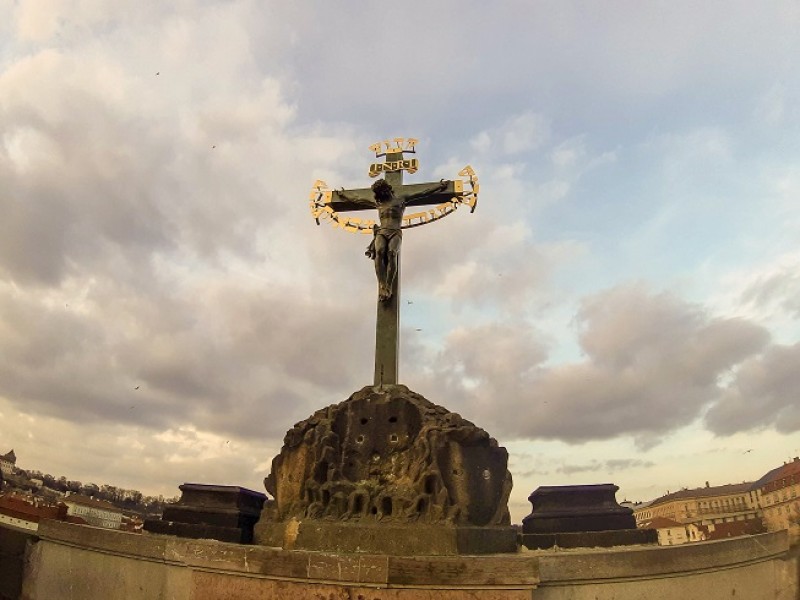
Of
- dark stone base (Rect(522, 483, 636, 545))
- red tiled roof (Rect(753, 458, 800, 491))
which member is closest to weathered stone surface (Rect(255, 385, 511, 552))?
dark stone base (Rect(522, 483, 636, 545))

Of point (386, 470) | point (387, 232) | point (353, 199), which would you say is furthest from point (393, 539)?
point (353, 199)

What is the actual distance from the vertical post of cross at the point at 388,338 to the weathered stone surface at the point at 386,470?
1440 mm

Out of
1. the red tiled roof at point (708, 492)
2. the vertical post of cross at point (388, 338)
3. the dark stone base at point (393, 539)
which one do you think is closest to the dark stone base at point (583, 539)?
the dark stone base at point (393, 539)

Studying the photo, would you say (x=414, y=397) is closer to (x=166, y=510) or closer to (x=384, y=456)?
(x=384, y=456)

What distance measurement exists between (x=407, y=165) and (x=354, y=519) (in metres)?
7.99

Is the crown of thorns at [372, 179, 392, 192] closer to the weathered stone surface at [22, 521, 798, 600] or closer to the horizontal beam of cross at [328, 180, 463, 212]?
the horizontal beam of cross at [328, 180, 463, 212]

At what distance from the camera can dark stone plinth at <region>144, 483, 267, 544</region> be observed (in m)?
8.61

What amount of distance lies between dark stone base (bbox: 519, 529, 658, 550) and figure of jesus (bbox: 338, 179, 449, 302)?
17.6ft

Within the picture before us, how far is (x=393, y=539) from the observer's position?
23.8 feet

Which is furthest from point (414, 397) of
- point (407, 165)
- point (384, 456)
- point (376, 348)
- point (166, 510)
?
point (407, 165)

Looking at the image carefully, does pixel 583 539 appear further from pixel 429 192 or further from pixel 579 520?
pixel 429 192

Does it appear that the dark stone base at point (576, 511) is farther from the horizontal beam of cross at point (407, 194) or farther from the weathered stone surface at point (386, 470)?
the horizontal beam of cross at point (407, 194)

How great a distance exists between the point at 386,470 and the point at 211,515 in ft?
10.4

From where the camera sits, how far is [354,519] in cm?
773
